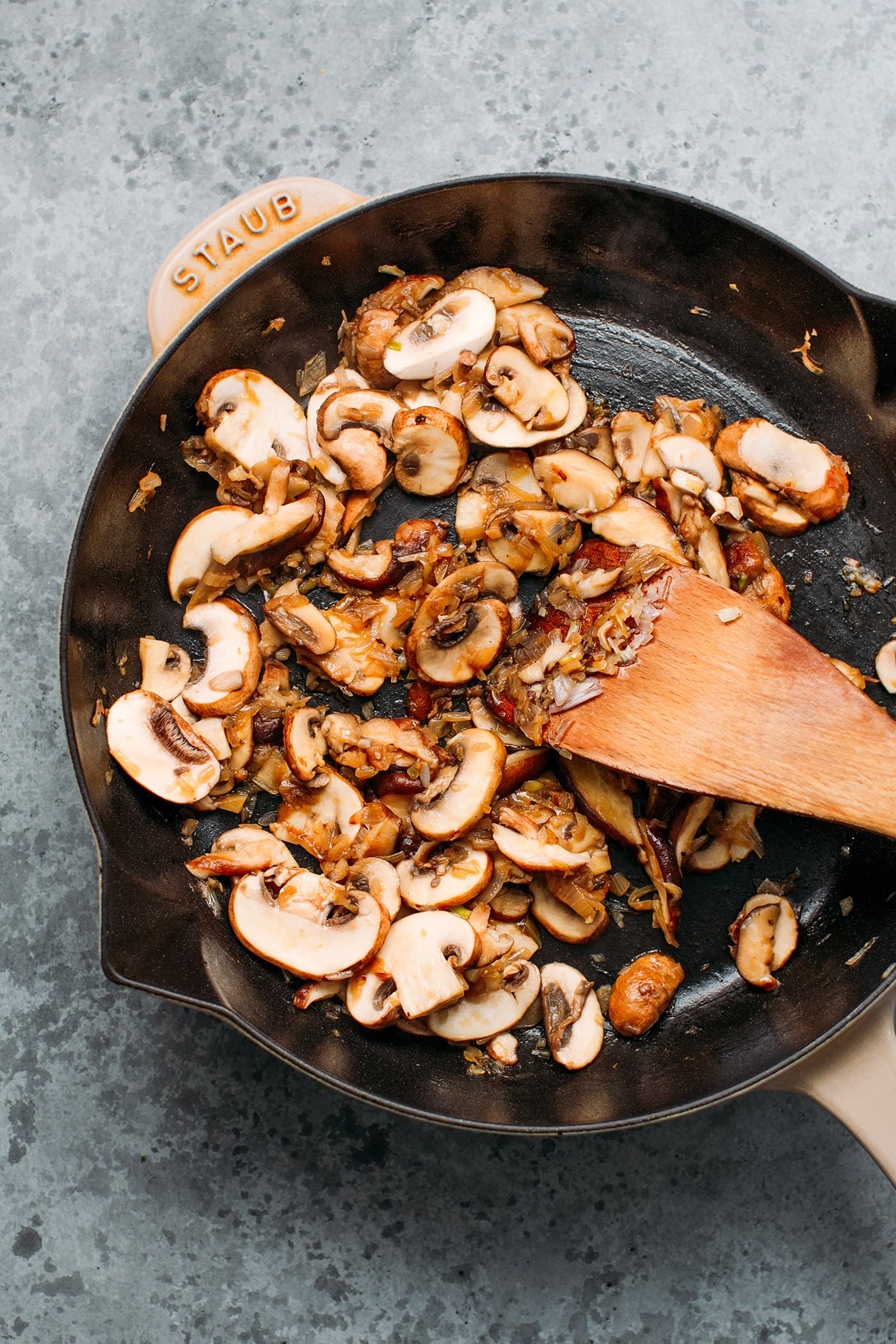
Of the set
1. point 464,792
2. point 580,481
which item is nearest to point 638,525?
point 580,481

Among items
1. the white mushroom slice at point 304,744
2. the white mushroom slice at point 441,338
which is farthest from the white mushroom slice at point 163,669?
the white mushroom slice at point 441,338

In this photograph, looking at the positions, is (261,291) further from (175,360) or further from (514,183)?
(514,183)

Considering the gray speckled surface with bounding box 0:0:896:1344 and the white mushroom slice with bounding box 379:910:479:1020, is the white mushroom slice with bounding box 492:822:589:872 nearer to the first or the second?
the white mushroom slice with bounding box 379:910:479:1020

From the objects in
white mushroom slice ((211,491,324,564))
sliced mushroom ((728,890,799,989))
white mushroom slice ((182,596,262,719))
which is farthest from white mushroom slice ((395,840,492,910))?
white mushroom slice ((211,491,324,564))

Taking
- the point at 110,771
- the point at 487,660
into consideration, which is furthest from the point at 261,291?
the point at 110,771

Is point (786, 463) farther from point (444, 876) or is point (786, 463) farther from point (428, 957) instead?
point (428, 957)

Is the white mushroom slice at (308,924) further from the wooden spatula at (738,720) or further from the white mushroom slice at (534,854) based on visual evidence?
the wooden spatula at (738,720)
